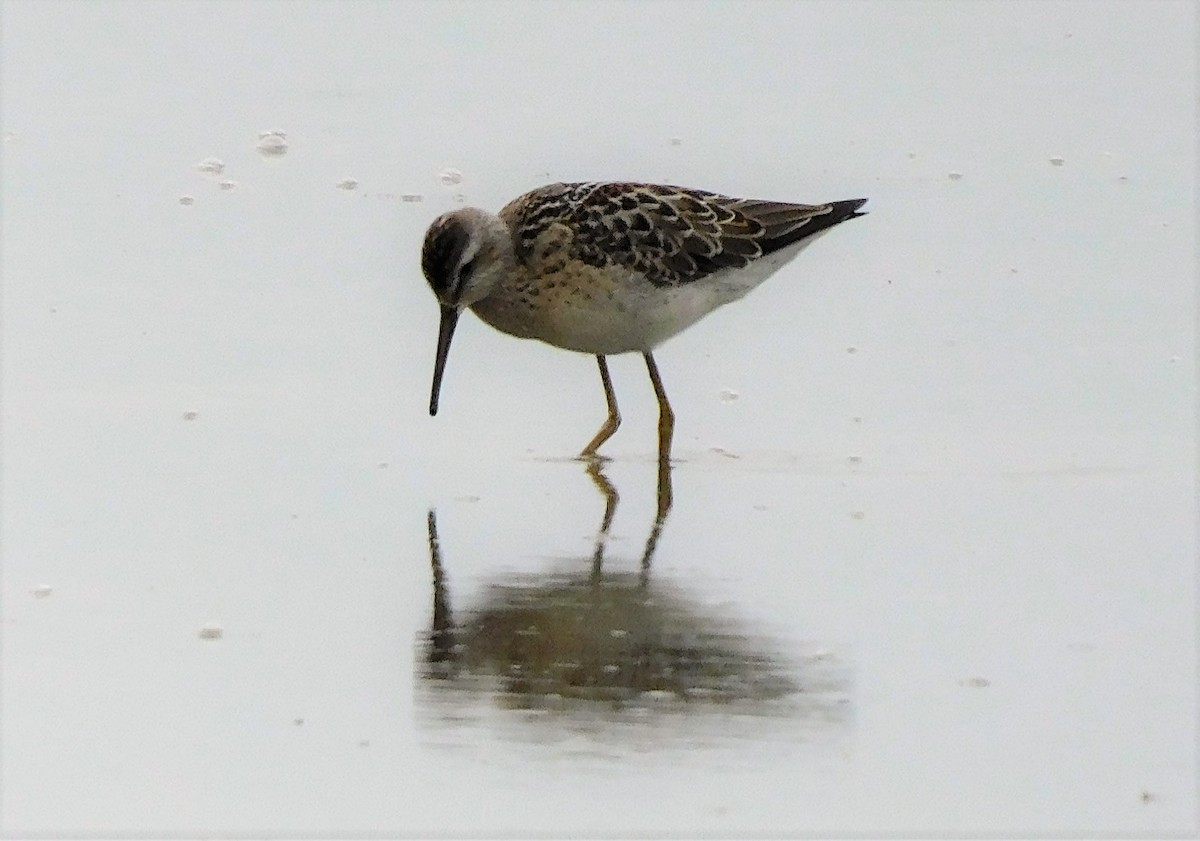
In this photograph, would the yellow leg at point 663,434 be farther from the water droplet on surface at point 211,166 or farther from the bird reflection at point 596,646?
the water droplet on surface at point 211,166

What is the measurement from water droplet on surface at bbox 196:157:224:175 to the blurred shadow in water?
4440mm

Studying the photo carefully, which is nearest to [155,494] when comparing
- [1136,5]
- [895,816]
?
[895,816]

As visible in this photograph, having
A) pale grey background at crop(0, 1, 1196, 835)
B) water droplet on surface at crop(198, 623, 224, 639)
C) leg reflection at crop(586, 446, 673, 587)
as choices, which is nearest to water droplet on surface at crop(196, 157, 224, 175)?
pale grey background at crop(0, 1, 1196, 835)

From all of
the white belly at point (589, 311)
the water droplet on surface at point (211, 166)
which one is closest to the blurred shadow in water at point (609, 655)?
the white belly at point (589, 311)

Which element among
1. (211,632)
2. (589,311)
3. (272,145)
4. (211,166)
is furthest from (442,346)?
(272,145)

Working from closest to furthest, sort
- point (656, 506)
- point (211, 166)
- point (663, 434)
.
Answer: point (656, 506) < point (663, 434) < point (211, 166)

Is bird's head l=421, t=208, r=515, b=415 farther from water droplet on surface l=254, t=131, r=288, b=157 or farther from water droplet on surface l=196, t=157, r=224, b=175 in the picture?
water droplet on surface l=254, t=131, r=288, b=157

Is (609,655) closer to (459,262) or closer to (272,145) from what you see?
(459,262)

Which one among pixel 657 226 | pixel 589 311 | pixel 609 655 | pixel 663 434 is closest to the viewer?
pixel 609 655

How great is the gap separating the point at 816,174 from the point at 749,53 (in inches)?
86.6

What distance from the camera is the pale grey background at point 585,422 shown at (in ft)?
17.2

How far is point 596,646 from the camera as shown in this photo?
5961 millimetres

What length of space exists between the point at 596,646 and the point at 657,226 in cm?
274

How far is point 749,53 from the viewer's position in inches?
508
